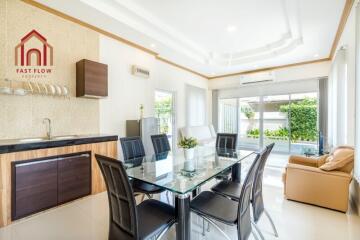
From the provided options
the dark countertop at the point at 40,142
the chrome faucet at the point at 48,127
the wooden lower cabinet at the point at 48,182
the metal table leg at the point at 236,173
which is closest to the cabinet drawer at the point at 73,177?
the wooden lower cabinet at the point at 48,182

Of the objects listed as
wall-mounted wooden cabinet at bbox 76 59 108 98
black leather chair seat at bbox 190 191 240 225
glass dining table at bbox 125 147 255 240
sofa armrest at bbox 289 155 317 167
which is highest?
wall-mounted wooden cabinet at bbox 76 59 108 98

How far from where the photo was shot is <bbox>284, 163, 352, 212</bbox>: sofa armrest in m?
2.50

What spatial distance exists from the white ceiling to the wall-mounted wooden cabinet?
748 millimetres

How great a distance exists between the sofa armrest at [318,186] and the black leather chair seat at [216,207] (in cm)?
155

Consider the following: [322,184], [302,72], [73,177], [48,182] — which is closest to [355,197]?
[322,184]

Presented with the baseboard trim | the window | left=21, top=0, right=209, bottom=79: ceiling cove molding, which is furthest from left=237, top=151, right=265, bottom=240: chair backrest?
the window

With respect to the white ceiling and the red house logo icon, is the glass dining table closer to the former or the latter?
the red house logo icon

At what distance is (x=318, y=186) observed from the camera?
265 cm

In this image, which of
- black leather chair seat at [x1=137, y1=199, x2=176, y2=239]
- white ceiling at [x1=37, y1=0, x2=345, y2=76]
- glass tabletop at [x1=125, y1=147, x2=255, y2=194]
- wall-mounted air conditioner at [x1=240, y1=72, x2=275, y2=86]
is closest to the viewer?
black leather chair seat at [x1=137, y1=199, x2=176, y2=239]

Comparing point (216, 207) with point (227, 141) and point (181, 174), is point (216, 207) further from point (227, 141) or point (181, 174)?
point (227, 141)

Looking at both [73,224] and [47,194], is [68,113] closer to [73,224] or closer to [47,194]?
[47,194]

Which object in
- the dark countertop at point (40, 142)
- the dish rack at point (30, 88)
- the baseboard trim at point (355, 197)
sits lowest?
the baseboard trim at point (355, 197)

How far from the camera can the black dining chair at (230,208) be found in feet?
4.92

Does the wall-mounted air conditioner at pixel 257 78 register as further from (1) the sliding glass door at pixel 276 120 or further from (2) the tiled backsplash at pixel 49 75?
(2) the tiled backsplash at pixel 49 75
